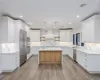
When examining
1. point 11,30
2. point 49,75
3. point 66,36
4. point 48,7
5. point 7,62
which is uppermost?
point 48,7

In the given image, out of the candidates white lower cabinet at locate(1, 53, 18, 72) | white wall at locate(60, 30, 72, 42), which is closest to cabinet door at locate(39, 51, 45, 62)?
white lower cabinet at locate(1, 53, 18, 72)

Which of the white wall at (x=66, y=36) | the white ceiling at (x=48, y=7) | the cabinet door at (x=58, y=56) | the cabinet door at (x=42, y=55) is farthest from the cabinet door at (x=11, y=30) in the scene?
the white wall at (x=66, y=36)

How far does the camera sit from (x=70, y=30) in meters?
12.8

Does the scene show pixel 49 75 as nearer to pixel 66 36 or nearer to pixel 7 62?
pixel 7 62

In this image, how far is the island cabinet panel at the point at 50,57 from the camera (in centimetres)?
849

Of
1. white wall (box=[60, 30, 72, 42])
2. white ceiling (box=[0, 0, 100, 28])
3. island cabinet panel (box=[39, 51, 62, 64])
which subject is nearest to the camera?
white ceiling (box=[0, 0, 100, 28])

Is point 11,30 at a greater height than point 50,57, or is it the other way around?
point 11,30

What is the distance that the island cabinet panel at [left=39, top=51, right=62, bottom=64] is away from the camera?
8492 millimetres

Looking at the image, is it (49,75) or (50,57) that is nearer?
(49,75)

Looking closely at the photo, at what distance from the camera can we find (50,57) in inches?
335

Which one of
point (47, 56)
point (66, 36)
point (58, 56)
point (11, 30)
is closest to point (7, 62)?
point (11, 30)

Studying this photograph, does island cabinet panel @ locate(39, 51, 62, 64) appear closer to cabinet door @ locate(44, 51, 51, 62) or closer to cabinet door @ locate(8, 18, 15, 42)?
cabinet door @ locate(44, 51, 51, 62)

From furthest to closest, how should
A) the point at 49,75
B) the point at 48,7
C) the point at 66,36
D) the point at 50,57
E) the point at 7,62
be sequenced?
the point at 66,36 → the point at 50,57 → the point at 7,62 → the point at 49,75 → the point at 48,7

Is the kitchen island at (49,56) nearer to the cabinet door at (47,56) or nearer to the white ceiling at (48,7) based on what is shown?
the cabinet door at (47,56)
